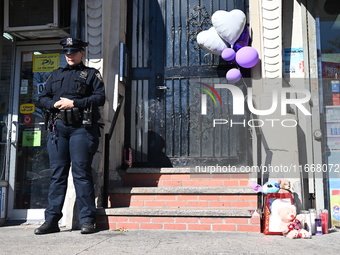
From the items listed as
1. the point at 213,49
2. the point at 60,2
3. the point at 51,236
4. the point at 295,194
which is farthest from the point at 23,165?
the point at 295,194

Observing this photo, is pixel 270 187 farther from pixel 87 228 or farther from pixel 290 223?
pixel 87 228

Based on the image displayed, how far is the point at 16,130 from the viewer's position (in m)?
5.26

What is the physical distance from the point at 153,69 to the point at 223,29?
1.16 metres

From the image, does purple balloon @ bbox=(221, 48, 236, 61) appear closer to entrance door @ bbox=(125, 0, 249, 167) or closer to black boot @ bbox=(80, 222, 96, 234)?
entrance door @ bbox=(125, 0, 249, 167)

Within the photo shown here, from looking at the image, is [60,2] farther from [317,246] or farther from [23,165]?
[317,246]

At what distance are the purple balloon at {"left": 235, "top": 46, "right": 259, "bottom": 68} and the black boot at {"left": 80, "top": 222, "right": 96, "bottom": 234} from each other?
8.08 ft

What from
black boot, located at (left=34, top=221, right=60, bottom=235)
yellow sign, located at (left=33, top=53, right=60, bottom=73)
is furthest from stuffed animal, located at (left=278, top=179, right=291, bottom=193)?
yellow sign, located at (left=33, top=53, right=60, bottom=73)

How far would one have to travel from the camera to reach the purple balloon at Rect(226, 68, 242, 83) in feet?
16.3

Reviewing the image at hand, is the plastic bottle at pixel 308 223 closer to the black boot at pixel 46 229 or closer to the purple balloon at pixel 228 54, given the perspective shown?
the purple balloon at pixel 228 54

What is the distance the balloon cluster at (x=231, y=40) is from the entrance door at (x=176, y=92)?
1.25 feet

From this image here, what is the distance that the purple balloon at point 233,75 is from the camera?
4973 millimetres

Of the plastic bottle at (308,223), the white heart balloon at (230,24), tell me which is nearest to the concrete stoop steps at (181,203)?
the plastic bottle at (308,223)

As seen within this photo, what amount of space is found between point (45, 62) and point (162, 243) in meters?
3.17

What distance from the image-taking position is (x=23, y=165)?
526 cm
